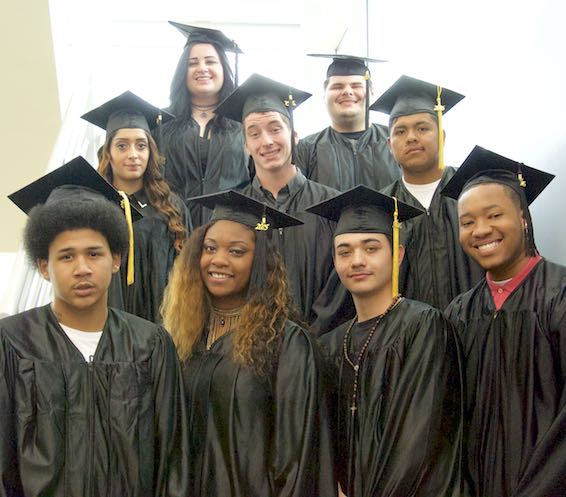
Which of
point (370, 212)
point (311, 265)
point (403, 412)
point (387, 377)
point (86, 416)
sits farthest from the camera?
point (311, 265)

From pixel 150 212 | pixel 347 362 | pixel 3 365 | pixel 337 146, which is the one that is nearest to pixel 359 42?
pixel 337 146

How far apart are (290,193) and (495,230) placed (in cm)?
130

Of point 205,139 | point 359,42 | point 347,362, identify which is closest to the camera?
point 347,362

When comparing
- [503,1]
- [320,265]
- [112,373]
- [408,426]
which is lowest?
[408,426]

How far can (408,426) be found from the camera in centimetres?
289

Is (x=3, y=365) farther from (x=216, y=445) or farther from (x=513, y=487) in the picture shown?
(x=513, y=487)

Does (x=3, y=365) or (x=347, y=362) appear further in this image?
(x=347, y=362)

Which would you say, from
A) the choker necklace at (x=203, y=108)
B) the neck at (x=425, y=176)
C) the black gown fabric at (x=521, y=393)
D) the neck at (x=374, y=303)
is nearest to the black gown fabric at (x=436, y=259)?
the neck at (x=425, y=176)

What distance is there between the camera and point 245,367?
3.06 metres

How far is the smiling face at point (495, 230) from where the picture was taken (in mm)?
3111

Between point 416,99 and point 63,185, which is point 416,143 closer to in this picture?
point 416,99

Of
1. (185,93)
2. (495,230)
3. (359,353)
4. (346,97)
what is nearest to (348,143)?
(346,97)

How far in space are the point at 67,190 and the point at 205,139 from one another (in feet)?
6.25

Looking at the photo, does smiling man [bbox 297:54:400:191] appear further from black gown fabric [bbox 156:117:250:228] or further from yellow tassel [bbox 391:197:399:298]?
yellow tassel [bbox 391:197:399:298]
